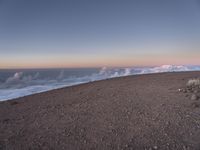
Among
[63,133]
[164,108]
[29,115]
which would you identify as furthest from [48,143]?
[164,108]

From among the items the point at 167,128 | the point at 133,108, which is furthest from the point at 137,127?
the point at 133,108

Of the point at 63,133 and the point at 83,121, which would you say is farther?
the point at 83,121

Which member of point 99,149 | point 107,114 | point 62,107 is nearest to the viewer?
point 99,149

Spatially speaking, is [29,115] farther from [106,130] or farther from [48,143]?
[106,130]

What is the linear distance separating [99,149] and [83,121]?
171 centimetres

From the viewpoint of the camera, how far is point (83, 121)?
5.60m

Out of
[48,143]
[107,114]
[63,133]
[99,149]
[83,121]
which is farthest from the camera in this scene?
[107,114]

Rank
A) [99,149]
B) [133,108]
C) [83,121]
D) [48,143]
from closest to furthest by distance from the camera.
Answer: [99,149]
[48,143]
[83,121]
[133,108]

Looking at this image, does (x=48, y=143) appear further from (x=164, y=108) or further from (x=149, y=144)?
(x=164, y=108)

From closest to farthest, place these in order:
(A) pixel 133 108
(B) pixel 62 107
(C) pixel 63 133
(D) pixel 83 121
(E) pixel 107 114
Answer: (C) pixel 63 133 < (D) pixel 83 121 < (E) pixel 107 114 < (A) pixel 133 108 < (B) pixel 62 107

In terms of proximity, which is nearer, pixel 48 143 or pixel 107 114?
pixel 48 143

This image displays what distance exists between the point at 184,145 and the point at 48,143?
8.79ft

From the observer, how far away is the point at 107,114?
6121 mm

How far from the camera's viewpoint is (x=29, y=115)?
6.46m
